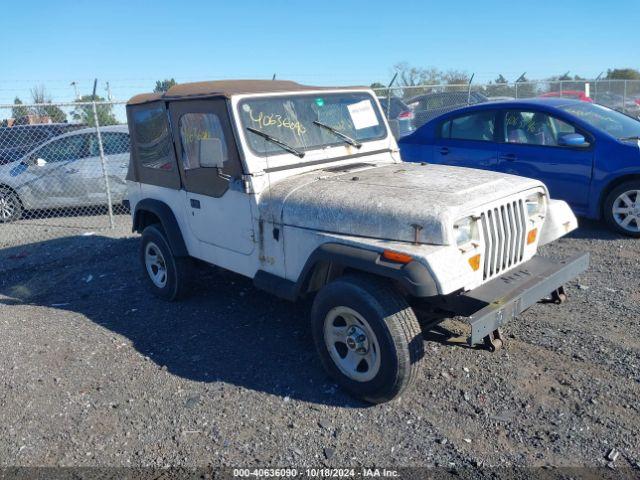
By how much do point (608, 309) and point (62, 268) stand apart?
6.05m

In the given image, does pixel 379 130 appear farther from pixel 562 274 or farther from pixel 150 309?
pixel 150 309

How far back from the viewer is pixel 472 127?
24.9 feet

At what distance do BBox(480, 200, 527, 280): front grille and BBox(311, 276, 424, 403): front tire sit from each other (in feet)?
2.02

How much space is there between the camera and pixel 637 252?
19.8 ft

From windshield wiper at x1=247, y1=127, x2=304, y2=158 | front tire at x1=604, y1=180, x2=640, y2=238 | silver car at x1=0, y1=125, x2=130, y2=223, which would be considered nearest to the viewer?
windshield wiper at x1=247, y1=127, x2=304, y2=158

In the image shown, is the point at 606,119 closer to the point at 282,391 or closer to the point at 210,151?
the point at 210,151

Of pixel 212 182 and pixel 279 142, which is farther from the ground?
pixel 279 142

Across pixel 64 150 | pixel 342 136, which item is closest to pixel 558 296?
pixel 342 136

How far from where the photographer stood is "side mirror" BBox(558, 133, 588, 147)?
257 inches

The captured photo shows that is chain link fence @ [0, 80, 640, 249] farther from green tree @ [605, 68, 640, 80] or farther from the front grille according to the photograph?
green tree @ [605, 68, 640, 80]

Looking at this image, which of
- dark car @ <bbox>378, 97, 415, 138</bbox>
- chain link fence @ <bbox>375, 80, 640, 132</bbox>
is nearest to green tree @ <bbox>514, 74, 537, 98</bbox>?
chain link fence @ <bbox>375, 80, 640, 132</bbox>

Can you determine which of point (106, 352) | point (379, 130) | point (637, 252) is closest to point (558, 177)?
point (637, 252)

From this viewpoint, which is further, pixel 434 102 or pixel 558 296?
pixel 434 102

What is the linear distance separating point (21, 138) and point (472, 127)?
748 centimetres
